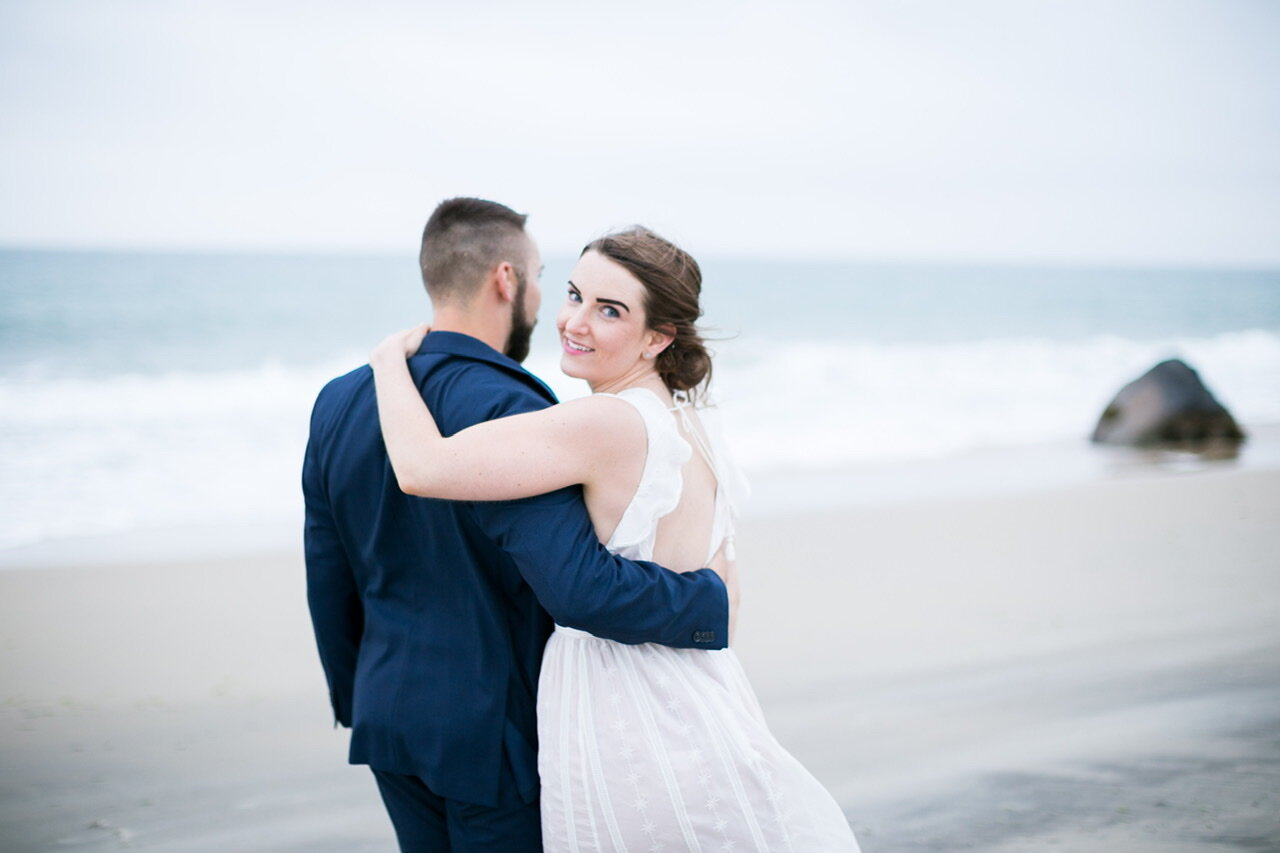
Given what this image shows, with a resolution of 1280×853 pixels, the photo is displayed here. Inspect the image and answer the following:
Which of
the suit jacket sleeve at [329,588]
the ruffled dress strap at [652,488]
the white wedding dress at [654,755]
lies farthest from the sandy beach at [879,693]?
the ruffled dress strap at [652,488]

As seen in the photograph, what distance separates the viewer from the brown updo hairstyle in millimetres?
2158

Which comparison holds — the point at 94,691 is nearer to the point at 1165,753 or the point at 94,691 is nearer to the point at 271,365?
the point at 1165,753

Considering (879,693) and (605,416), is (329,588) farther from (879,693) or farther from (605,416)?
(879,693)

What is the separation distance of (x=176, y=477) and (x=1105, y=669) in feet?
30.9

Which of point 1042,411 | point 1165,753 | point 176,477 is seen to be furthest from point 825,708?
point 1042,411

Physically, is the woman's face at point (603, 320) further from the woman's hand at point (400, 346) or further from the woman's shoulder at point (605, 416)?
the woman's hand at point (400, 346)

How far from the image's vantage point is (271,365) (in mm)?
22266

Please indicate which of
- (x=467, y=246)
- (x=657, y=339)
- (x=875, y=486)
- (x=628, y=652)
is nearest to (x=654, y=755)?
(x=628, y=652)

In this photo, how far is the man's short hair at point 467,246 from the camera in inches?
88.5

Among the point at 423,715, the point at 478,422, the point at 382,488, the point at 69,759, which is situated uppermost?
the point at 478,422

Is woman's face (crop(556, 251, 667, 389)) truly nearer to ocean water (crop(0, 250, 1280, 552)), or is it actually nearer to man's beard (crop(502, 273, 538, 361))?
man's beard (crop(502, 273, 538, 361))

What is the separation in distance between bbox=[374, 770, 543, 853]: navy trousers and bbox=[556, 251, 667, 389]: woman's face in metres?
0.93

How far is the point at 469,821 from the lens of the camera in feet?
6.86

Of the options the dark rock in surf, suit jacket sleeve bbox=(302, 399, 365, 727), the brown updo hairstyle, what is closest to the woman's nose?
the brown updo hairstyle
